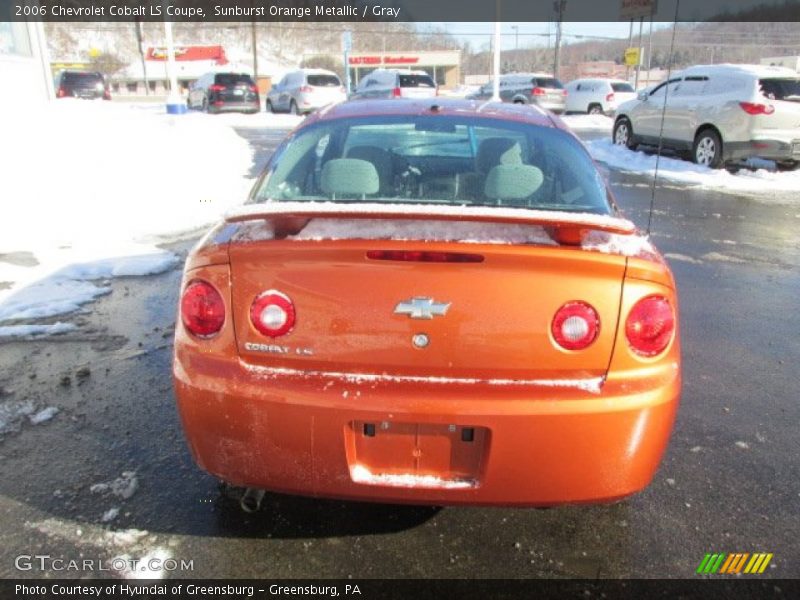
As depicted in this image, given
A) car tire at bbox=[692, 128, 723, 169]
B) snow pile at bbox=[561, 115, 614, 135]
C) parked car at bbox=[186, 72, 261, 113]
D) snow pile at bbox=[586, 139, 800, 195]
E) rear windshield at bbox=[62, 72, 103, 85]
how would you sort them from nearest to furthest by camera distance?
snow pile at bbox=[586, 139, 800, 195] < car tire at bbox=[692, 128, 723, 169] < snow pile at bbox=[561, 115, 614, 135] < parked car at bbox=[186, 72, 261, 113] < rear windshield at bbox=[62, 72, 103, 85]

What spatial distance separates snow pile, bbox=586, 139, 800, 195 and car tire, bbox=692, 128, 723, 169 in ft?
0.46

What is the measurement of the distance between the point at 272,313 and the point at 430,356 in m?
0.54

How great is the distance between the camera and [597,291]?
2.03 meters

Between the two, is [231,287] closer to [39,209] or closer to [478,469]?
[478,469]

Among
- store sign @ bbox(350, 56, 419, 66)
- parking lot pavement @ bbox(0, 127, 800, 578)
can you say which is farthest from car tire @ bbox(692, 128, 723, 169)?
store sign @ bbox(350, 56, 419, 66)

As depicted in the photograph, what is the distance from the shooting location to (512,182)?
9.04ft

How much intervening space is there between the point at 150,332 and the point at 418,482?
9.18 ft

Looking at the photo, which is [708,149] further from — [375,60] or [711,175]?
[375,60]

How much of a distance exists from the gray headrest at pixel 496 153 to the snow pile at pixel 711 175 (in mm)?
9191

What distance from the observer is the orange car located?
2.01m

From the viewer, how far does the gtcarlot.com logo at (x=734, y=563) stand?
7.41 feet

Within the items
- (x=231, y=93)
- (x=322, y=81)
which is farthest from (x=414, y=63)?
(x=231, y=93)

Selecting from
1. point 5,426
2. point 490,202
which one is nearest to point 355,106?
point 490,202

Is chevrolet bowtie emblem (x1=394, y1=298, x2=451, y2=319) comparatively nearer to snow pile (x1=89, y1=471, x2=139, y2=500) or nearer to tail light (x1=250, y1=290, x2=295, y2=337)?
tail light (x1=250, y1=290, x2=295, y2=337)
